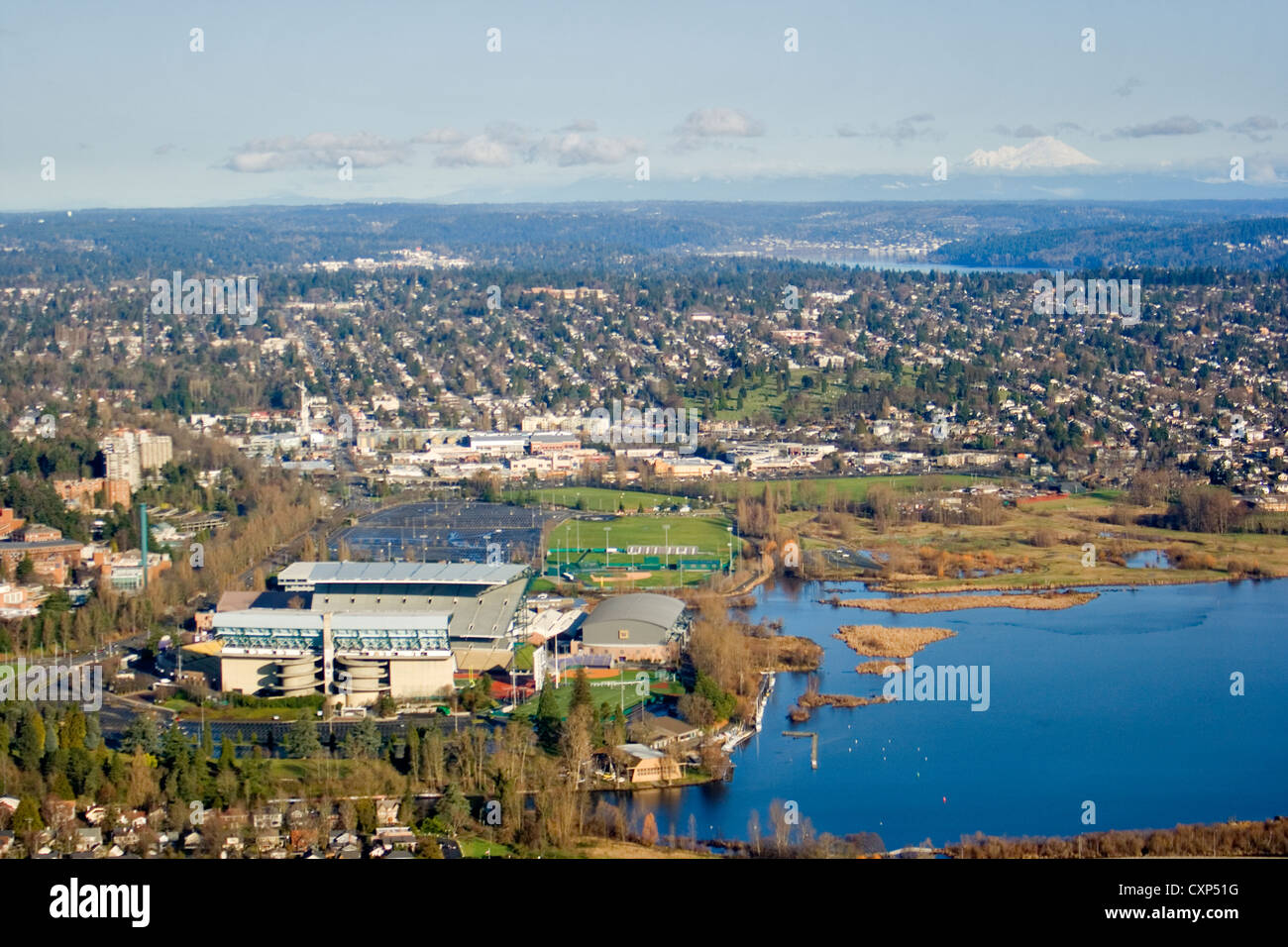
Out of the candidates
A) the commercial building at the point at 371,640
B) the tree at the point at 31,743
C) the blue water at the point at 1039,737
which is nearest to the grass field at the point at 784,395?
the blue water at the point at 1039,737

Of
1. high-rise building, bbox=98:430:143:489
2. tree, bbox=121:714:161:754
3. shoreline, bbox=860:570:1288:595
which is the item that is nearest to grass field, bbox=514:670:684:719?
tree, bbox=121:714:161:754

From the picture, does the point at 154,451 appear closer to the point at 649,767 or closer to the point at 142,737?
the point at 142,737

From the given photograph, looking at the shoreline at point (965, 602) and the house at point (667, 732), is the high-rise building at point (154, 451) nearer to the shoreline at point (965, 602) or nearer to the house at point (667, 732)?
the shoreline at point (965, 602)

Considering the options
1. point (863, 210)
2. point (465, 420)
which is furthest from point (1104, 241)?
point (465, 420)

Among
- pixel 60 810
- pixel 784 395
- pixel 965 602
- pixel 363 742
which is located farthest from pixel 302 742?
pixel 784 395

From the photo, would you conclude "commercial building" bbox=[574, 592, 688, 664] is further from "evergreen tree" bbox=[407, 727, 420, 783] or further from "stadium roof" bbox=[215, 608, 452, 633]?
"evergreen tree" bbox=[407, 727, 420, 783]
